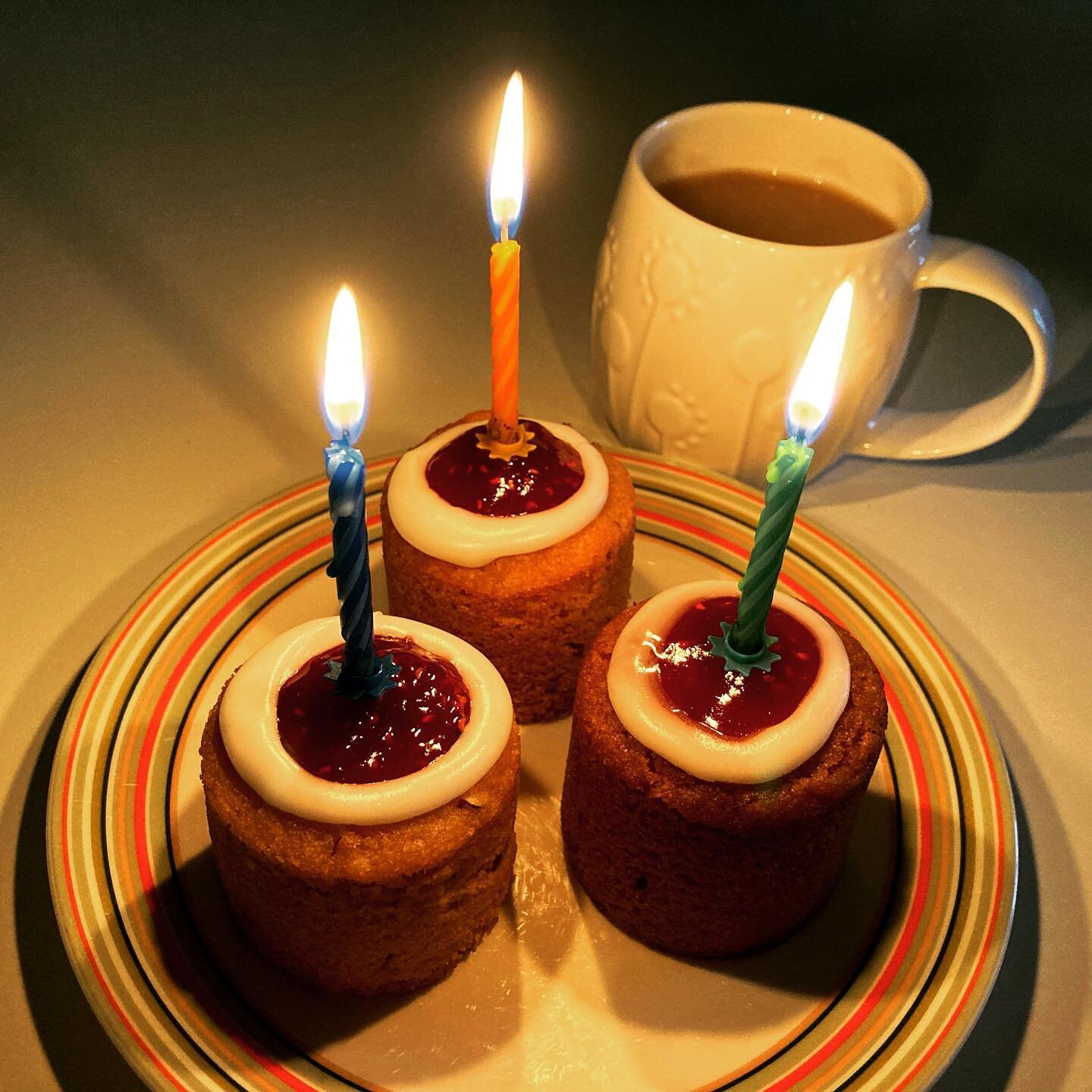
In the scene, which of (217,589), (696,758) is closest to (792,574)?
(696,758)

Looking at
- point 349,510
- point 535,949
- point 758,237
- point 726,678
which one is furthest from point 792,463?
point 758,237

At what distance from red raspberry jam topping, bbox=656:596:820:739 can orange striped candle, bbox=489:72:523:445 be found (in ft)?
1.27

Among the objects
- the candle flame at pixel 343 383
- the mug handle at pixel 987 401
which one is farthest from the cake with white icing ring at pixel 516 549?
the mug handle at pixel 987 401

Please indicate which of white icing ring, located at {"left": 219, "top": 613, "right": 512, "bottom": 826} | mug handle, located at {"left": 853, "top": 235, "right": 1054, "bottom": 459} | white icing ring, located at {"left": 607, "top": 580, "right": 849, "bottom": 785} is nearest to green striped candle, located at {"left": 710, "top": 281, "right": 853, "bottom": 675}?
white icing ring, located at {"left": 607, "top": 580, "right": 849, "bottom": 785}

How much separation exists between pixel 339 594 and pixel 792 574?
813mm

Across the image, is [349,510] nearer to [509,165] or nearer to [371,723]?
[371,723]

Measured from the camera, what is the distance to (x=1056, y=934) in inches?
56.3

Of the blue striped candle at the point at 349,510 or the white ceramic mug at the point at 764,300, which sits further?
the white ceramic mug at the point at 764,300

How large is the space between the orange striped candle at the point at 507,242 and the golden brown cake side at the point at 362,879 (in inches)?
18.4

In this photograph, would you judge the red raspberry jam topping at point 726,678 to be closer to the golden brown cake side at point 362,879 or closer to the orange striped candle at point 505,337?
the golden brown cake side at point 362,879

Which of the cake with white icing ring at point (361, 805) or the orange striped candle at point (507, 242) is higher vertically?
the orange striped candle at point (507, 242)

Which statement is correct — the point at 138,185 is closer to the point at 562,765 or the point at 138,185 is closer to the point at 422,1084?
the point at 562,765

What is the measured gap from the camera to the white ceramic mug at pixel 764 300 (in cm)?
160

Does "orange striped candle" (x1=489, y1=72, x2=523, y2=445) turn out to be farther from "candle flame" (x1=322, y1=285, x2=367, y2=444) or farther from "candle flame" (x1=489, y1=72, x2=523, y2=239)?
"candle flame" (x1=322, y1=285, x2=367, y2=444)
